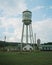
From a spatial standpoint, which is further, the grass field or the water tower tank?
the water tower tank

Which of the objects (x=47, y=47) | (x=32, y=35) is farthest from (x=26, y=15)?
(x=47, y=47)

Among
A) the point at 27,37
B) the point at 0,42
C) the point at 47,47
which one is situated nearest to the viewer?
the point at 27,37

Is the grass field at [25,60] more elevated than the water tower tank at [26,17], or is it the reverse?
the water tower tank at [26,17]

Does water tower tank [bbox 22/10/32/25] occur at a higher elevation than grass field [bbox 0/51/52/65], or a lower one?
higher

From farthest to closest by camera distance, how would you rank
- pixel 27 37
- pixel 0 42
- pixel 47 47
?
pixel 0 42
pixel 47 47
pixel 27 37

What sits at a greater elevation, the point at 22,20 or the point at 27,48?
the point at 22,20

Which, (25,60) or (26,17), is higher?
(26,17)

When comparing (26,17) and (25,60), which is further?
(26,17)

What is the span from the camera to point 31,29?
8931cm

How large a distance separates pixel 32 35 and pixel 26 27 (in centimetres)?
532

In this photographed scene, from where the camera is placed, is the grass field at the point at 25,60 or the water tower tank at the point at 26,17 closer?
the grass field at the point at 25,60

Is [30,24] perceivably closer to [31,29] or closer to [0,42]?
[31,29]

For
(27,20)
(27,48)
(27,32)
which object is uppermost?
(27,20)

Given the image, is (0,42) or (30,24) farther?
(0,42)
